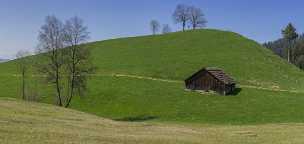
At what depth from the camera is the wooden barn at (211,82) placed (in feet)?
293

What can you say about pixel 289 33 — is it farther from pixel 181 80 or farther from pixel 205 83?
pixel 205 83

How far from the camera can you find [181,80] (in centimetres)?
10475

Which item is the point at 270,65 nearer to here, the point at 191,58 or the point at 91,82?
the point at 191,58

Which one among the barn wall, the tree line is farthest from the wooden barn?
the tree line

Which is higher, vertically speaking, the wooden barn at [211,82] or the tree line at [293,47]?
the tree line at [293,47]

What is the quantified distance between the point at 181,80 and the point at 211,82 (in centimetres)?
1481

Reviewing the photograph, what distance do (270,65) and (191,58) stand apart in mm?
20202


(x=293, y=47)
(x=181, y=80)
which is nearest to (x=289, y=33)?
(x=293, y=47)

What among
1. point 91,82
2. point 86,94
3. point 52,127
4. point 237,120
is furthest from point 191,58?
point 52,127

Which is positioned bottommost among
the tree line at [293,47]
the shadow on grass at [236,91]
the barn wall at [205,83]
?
the shadow on grass at [236,91]

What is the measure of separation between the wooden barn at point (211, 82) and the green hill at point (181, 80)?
238 cm

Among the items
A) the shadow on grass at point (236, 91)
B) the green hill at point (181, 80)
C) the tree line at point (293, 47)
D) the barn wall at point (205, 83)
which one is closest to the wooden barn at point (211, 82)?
the barn wall at point (205, 83)

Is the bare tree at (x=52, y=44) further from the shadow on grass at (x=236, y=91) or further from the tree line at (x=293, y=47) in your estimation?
the tree line at (x=293, y=47)

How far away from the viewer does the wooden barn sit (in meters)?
89.4
